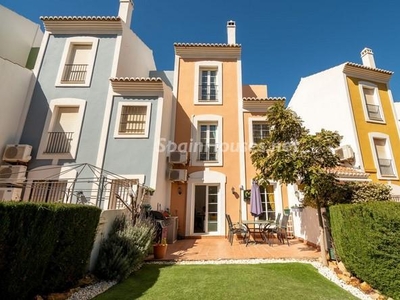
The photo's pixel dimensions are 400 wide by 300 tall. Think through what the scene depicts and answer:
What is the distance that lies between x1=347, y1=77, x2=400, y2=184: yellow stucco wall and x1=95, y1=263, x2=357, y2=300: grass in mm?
9601

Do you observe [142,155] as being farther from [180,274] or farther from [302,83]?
[302,83]

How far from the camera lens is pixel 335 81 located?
547 inches

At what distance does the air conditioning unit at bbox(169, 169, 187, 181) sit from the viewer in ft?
35.5

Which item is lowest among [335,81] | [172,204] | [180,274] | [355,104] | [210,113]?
[180,274]

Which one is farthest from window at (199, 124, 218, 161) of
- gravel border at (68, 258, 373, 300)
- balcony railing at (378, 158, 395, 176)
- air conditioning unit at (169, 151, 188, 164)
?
balcony railing at (378, 158, 395, 176)

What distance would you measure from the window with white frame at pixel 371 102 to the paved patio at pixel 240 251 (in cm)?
1002

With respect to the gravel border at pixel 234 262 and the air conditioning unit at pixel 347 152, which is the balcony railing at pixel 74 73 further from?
the air conditioning unit at pixel 347 152

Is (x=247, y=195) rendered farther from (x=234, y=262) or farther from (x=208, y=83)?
(x=208, y=83)

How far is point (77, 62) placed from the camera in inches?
465

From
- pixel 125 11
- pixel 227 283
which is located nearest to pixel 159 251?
pixel 227 283

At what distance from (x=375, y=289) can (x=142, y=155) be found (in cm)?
900

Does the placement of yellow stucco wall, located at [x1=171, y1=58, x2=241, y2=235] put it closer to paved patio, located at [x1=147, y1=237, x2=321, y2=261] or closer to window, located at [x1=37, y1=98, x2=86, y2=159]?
paved patio, located at [x1=147, y1=237, x2=321, y2=261]

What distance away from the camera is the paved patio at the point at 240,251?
6789 millimetres

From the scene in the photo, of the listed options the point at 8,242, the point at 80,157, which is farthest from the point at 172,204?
the point at 8,242
